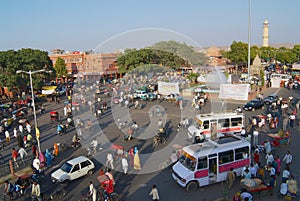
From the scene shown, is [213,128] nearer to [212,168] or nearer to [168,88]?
[212,168]

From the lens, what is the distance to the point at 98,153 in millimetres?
16234

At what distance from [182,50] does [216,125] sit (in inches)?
1575

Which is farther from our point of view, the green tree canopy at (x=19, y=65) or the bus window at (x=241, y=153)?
the green tree canopy at (x=19, y=65)

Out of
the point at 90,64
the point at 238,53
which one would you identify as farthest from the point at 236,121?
the point at 238,53

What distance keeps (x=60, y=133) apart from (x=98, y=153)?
6393 millimetres

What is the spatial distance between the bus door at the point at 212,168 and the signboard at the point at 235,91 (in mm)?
21608

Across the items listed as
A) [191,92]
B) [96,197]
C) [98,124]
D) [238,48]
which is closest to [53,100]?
[98,124]

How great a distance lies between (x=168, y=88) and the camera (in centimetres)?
3603

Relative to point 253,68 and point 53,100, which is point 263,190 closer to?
point 53,100

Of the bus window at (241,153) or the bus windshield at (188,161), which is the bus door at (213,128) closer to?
the bus window at (241,153)

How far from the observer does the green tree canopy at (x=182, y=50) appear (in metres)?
45.8

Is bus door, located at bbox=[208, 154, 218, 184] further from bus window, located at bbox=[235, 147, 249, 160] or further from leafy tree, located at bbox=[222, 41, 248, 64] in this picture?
leafy tree, located at bbox=[222, 41, 248, 64]

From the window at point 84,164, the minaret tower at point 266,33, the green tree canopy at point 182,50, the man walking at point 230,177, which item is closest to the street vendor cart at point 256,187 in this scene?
the man walking at point 230,177

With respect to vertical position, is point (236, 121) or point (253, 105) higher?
point (236, 121)
